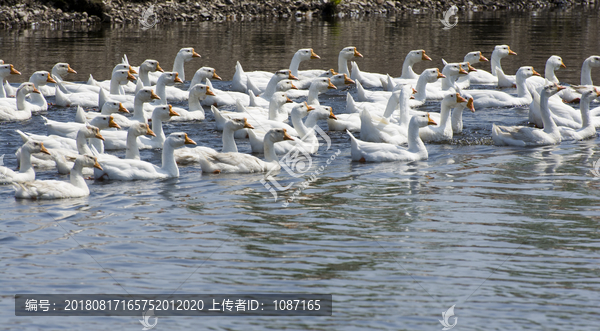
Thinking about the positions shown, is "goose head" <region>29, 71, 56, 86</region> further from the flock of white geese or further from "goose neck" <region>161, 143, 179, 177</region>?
"goose neck" <region>161, 143, 179, 177</region>

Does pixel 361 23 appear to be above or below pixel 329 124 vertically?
above

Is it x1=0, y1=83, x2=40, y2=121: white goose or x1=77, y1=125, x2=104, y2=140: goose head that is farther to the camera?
x1=0, y1=83, x2=40, y2=121: white goose

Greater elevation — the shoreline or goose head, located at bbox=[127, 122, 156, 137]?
the shoreline

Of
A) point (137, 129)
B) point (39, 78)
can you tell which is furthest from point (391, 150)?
point (39, 78)

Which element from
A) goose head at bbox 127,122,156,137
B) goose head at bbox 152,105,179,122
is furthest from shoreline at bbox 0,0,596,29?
goose head at bbox 127,122,156,137

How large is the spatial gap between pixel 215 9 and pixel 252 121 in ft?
114

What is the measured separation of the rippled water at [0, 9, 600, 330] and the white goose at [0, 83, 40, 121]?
1168mm

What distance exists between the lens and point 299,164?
13.0 metres

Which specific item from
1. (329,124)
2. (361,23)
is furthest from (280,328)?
(361,23)

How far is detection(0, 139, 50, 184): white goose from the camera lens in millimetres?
11008

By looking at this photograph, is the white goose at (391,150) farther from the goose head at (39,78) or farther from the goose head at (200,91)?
the goose head at (39,78)

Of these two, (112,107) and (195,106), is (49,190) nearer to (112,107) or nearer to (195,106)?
(112,107)

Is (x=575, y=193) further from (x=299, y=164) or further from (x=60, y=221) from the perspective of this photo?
(x=60, y=221)

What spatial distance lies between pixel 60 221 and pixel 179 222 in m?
1.52
